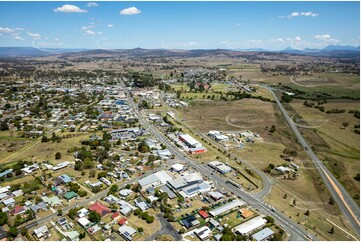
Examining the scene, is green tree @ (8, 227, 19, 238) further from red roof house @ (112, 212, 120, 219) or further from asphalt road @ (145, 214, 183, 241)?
asphalt road @ (145, 214, 183, 241)

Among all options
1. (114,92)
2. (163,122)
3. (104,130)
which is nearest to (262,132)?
(163,122)

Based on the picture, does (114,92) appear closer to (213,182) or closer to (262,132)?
(262,132)

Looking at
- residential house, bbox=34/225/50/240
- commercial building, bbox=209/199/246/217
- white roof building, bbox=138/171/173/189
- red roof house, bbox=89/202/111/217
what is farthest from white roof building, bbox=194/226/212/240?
residential house, bbox=34/225/50/240

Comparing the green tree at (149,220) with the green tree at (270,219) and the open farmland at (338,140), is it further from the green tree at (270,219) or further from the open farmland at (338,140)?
the open farmland at (338,140)

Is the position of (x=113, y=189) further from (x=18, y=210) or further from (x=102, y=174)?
(x=18, y=210)

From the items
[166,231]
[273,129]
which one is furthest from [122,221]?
[273,129]
